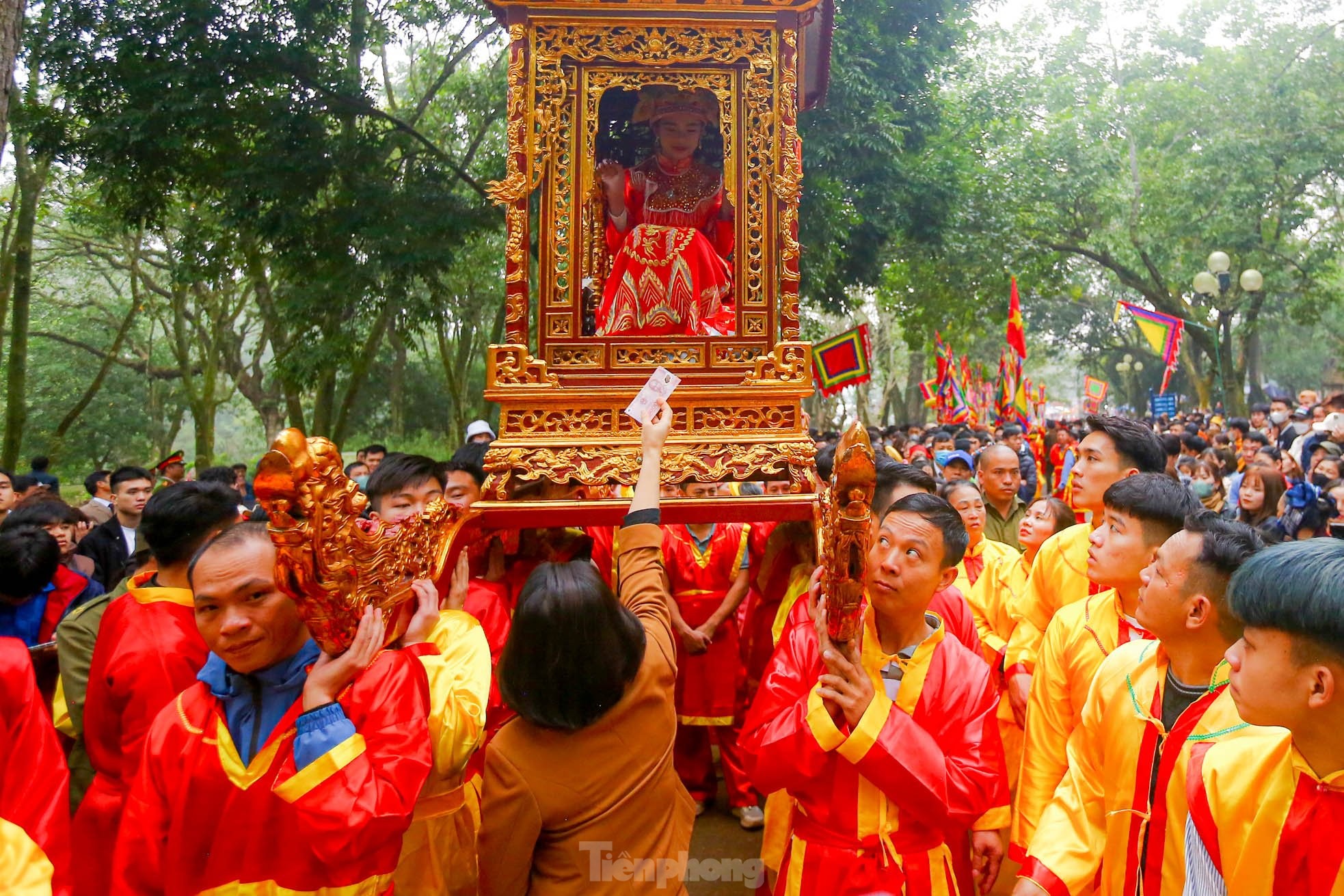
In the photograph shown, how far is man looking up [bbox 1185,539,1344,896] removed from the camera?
5.51ft

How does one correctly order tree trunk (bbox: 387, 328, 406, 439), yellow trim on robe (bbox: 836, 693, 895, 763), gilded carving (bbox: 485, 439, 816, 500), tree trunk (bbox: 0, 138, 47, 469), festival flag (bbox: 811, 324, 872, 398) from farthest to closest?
tree trunk (bbox: 387, 328, 406, 439) → tree trunk (bbox: 0, 138, 47, 469) → festival flag (bbox: 811, 324, 872, 398) → gilded carving (bbox: 485, 439, 816, 500) → yellow trim on robe (bbox: 836, 693, 895, 763)

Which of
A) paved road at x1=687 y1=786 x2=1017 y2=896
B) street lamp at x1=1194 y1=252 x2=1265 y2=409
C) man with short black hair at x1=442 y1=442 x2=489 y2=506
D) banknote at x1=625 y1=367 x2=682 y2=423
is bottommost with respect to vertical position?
paved road at x1=687 y1=786 x2=1017 y2=896

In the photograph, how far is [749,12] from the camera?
3.83m

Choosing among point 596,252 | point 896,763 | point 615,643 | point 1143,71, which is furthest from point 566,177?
point 1143,71

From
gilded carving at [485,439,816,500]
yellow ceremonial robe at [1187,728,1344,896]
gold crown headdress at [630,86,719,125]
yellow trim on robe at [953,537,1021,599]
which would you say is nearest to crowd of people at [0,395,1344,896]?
yellow ceremonial robe at [1187,728,1344,896]

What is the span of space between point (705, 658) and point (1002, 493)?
1.87m

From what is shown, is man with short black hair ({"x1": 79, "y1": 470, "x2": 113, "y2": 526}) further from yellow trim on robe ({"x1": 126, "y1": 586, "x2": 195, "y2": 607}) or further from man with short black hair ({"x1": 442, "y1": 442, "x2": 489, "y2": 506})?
yellow trim on robe ({"x1": 126, "y1": 586, "x2": 195, "y2": 607})

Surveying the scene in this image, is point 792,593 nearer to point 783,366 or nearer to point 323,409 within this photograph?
point 783,366

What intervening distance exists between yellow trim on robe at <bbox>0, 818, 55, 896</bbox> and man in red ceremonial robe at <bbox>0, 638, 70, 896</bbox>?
0.25ft

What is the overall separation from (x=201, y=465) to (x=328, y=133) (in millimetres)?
8017

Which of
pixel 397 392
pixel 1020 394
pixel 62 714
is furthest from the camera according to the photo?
pixel 397 392

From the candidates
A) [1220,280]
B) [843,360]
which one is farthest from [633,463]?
[1220,280]

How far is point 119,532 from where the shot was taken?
6.21 meters

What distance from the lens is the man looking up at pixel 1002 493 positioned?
532 cm
